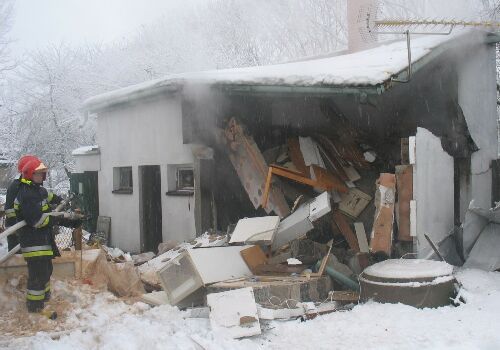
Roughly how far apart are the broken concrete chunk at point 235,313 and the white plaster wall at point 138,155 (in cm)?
376

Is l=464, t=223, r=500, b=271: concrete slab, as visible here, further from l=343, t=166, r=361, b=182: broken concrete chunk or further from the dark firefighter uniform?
the dark firefighter uniform

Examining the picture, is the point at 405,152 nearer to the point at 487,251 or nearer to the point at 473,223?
the point at 473,223

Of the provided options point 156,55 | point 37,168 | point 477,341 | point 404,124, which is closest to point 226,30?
point 156,55

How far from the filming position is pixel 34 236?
19.6ft

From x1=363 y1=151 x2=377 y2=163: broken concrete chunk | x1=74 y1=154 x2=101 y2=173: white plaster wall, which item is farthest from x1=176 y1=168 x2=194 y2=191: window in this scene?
x1=363 y1=151 x2=377 y2=163: broken concrete chunk

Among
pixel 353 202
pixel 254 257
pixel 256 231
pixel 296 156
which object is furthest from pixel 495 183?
pixel 254 257

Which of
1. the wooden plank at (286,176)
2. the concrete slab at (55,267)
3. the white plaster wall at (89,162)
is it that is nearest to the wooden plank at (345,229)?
the wooden plank at (286,176)

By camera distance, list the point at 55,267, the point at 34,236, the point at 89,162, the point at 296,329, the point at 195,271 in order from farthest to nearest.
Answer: the point at 89,162 < the point at 55,267 < the point at 195,271 < the point at 34,236 < the point at 296,329

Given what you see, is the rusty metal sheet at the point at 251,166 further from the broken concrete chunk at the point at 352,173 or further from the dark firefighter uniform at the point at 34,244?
the dark firefighter uniform at the point at 34,244

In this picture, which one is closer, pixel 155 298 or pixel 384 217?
pixel 384 217

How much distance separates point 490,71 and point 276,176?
504 cm

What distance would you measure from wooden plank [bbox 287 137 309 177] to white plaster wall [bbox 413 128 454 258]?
2027 mm

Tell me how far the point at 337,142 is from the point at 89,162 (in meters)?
7.31

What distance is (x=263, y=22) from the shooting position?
1247 inches
